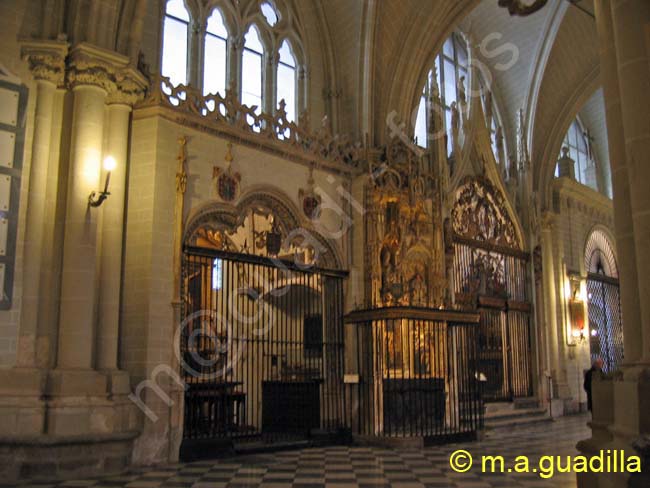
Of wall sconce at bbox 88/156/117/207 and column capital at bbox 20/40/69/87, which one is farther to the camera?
column capital at bbox 20/40/69/87

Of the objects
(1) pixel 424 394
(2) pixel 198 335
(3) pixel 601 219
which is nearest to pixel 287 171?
(2) pixel 198 335

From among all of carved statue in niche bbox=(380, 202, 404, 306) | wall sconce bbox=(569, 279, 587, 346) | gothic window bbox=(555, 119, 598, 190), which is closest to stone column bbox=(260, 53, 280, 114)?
carved statue in niche bbox=(380, 202, 404, 306)

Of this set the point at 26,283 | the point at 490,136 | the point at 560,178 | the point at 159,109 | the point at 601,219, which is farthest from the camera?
the point at 601,219

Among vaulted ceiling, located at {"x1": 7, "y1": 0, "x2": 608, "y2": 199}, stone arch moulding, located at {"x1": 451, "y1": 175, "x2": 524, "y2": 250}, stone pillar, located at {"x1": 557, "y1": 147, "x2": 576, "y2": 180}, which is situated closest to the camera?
vaulted ceiling, located at {"x1": 7, "y1": 0, "x2": 608, "y2": 199}

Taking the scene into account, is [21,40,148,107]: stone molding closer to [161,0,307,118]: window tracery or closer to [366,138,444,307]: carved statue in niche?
[161,0,307,118]: window tracery

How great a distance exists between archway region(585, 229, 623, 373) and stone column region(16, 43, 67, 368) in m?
17.3

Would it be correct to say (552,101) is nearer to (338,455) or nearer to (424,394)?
(424,394)

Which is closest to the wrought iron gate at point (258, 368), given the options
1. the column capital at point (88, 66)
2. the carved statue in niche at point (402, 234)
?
the carved statue in niche at point (402, 234)

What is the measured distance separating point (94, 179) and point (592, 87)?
14233mm

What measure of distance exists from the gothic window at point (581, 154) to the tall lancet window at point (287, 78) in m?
12.2

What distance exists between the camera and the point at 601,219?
23453mm

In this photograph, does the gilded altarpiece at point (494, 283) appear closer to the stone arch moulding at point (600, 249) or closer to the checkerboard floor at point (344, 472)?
the stone arch moulding at point (600, 249)

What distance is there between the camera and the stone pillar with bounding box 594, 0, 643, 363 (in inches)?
243

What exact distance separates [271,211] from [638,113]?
25.1 feet
